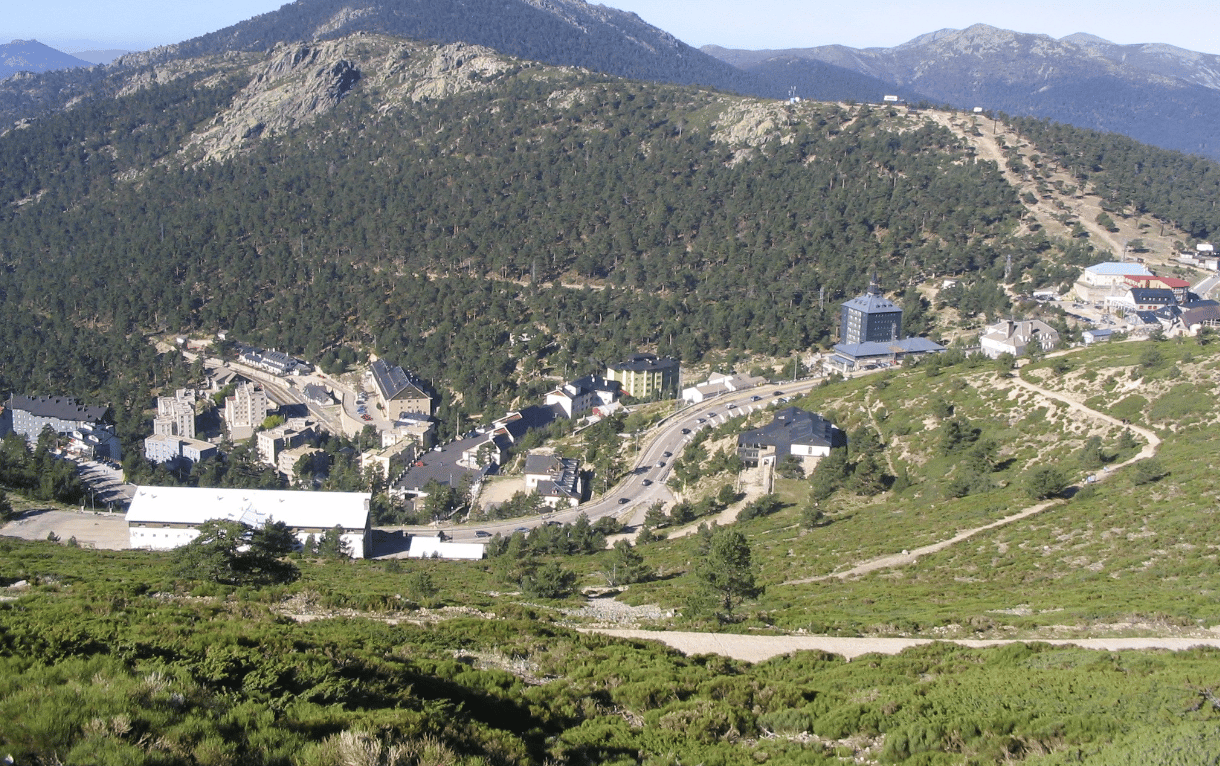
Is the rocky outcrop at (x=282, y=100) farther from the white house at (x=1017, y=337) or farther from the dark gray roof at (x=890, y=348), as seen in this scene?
the white house at (x=1017, y=337)

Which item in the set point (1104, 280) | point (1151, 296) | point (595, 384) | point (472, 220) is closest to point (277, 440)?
point (595, 384)

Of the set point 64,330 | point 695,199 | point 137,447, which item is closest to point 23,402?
point 137,447

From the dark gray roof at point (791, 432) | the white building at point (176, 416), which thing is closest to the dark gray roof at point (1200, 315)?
the dark gray roof at point (791, 432)

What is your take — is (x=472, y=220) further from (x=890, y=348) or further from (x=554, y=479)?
(x=554, y=479)

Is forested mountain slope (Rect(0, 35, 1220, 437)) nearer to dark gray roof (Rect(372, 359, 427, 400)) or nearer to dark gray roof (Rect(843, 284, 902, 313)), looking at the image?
dark gray roof (Rect(372, 359, 427, 400))

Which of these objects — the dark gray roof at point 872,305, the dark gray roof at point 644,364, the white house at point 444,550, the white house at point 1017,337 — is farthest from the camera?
the dark gray roof at point 644,364

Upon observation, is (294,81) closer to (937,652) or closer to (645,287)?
(645,287)
